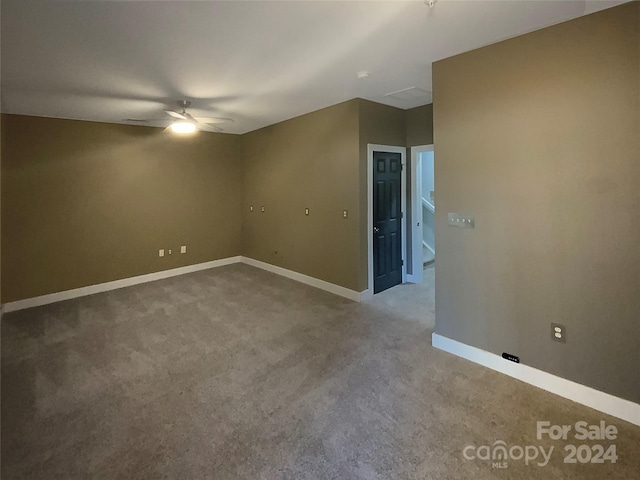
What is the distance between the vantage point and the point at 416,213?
5.31m

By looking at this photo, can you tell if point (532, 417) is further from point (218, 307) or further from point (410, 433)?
point (218, 307)

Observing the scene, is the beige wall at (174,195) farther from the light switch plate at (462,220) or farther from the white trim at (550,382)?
the white trim at (550,382)

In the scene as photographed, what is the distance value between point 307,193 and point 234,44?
113 inches

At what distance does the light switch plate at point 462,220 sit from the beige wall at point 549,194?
6 centimetres

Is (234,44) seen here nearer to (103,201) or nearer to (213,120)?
(213,120)

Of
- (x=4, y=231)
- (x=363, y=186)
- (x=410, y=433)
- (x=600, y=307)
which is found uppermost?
(x=363, y=186)

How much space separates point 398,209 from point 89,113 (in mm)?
4657

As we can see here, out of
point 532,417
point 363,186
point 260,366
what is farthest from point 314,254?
point 532,417

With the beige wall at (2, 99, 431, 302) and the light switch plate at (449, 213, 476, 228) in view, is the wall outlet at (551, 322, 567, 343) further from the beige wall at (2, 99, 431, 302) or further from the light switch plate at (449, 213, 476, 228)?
the beige wall at (2, 99, 431, 302)

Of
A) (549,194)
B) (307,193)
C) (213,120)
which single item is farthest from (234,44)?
(213,120)

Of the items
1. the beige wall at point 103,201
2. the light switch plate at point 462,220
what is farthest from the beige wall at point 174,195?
the light switch plate at point 462,220

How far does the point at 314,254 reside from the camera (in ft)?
17.4

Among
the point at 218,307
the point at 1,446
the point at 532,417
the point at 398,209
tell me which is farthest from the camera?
the point at 398,209

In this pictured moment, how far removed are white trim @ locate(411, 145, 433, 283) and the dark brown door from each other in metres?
0.21
